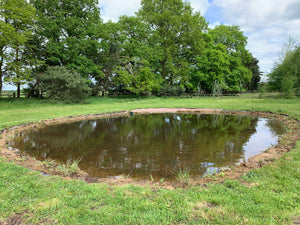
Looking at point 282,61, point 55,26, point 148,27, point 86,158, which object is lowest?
point 86,158

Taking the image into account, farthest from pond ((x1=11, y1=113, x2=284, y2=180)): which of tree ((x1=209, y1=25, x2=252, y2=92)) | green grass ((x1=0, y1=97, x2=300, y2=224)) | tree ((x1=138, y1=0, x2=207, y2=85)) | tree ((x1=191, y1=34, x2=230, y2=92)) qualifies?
tree ((x1=209, y1=25, x2=252, y2=92))

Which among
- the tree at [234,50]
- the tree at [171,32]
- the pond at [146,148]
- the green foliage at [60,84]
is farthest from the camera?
the tree at [234,50]

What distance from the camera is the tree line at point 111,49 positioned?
19625 millimetres

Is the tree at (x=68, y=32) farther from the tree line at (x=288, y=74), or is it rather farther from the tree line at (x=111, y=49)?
the tree line at (x=288, y=74)

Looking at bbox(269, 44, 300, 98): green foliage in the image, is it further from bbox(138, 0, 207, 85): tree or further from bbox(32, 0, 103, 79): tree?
bbox(32, 0, 103, 79): tree

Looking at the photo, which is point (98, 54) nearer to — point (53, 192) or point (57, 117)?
point (57, 117)

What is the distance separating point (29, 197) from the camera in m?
3.03

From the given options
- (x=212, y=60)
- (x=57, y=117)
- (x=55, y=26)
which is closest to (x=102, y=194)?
(x=57, y=117)

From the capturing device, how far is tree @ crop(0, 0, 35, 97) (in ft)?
55.0

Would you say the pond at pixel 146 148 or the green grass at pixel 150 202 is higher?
the green grass at pixel 150 202

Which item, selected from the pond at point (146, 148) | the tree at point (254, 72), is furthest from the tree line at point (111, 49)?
the pond at point (146, 148)

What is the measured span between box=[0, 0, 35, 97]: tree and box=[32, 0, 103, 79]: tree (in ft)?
7.54

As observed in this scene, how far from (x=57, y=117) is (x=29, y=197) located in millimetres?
10049

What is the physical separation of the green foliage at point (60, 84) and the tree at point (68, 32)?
8.92ft
